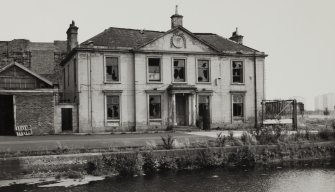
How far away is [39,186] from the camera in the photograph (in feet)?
41.6

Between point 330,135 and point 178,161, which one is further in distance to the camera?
point 330,135

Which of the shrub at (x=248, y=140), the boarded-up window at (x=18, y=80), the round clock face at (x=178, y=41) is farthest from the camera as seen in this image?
the round clock face at (x=178, y=41)

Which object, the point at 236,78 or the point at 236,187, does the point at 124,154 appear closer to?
the point at 236,187

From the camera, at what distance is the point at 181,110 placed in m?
28.4

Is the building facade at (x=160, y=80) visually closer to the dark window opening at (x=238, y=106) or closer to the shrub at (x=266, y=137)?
the dark window opening at (x=238, y=106)

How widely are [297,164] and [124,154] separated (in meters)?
8.14

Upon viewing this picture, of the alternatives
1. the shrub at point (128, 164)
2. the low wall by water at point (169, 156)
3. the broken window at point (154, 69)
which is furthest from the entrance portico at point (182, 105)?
the shrub at point (128, 164)

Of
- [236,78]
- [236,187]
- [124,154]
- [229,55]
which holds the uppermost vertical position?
[229,55]

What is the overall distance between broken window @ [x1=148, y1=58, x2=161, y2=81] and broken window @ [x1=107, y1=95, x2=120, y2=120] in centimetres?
307

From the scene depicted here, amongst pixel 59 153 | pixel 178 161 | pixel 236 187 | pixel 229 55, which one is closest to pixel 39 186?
pixel 59 153

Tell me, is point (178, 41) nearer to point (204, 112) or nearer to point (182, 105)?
point (182, 105)

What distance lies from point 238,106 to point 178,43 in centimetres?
721

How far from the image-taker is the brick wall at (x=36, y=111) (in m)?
24.3

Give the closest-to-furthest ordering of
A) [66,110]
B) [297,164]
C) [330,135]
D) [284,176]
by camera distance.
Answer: [284,176] → [297,164] → [330,135] → [66,110]
